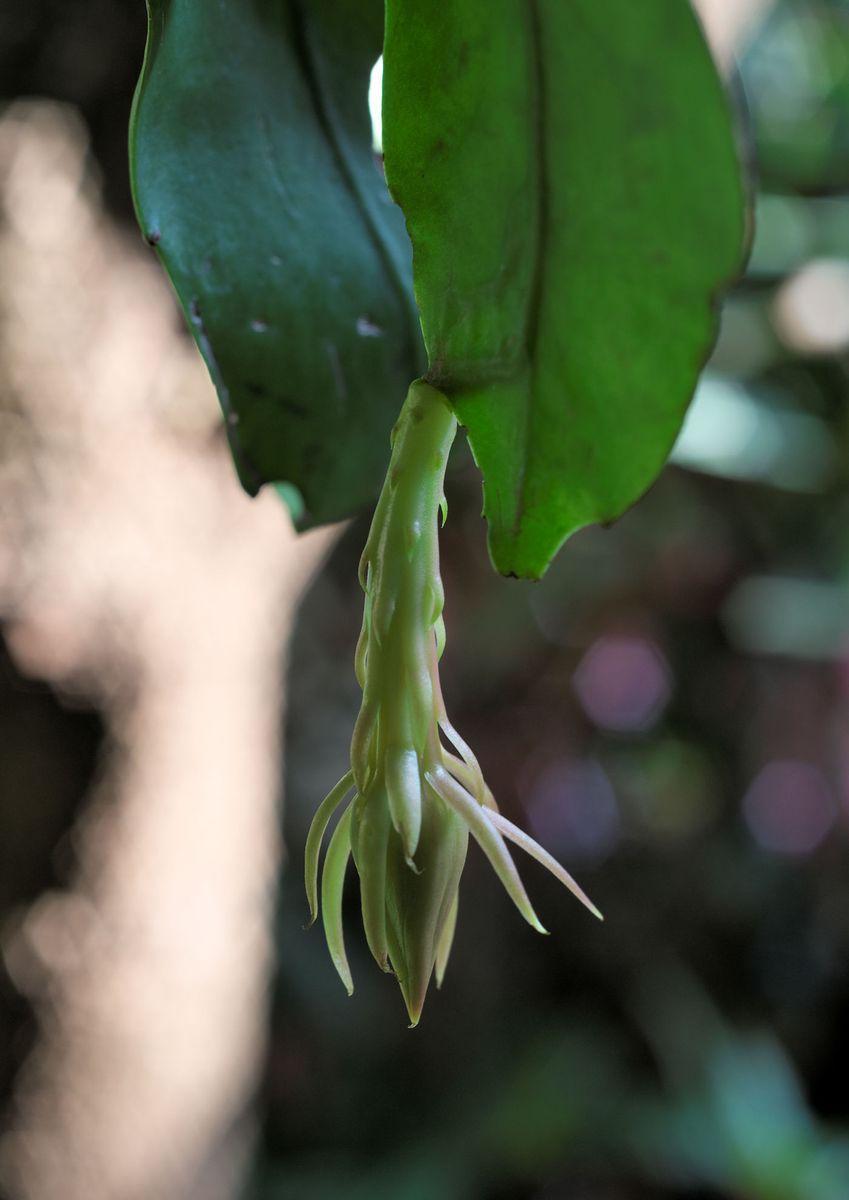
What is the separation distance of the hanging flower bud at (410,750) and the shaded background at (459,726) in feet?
2.34

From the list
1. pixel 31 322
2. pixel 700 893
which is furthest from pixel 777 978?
pixel 31 322

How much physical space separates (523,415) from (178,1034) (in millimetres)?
905

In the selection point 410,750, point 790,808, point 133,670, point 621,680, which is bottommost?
point 790,808

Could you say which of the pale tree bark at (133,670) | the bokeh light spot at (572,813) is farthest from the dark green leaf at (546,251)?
the bokeh light spot at (572,813)

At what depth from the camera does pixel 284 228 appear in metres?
0.28

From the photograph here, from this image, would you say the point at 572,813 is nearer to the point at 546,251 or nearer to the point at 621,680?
the point at 621,680

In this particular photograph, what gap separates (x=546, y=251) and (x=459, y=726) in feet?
4.93

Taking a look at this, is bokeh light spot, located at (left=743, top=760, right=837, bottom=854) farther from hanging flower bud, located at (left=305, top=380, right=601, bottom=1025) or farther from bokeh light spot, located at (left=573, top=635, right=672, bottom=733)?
hanging flower bud, located at (left=305, top=380, right=601, bottom=1025)

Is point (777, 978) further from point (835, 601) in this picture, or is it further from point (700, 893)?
point (835, 601)

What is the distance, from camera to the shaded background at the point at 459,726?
2.96ft

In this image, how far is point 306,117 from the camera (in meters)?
0.30

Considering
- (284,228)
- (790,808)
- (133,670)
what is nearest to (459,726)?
(790,808)

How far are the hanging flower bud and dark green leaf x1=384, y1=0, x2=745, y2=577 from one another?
0.01 meters

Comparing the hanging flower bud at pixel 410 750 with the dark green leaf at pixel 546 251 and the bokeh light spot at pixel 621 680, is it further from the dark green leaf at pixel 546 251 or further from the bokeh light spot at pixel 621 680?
the bokeh light spot at pixel 621 680
